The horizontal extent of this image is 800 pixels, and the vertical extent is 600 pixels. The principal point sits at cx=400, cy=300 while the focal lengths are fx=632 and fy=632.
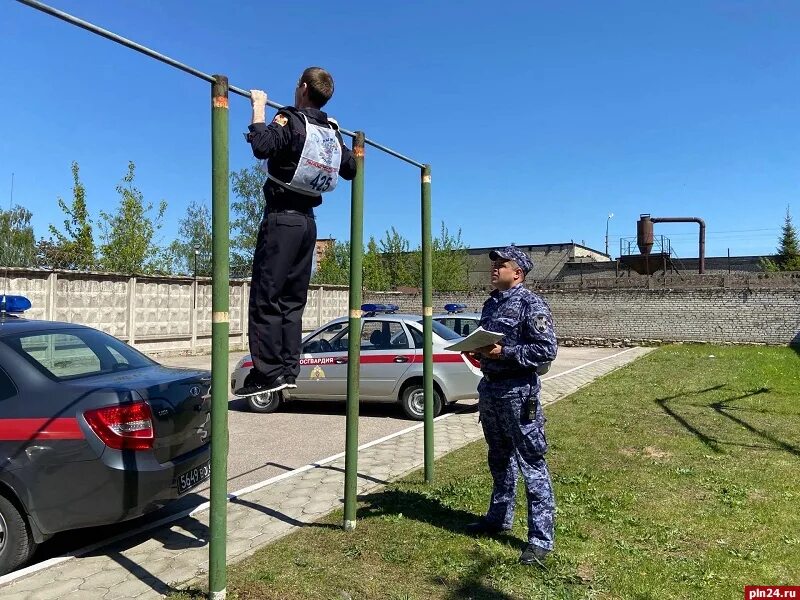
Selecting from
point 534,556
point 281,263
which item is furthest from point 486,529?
point 281,263

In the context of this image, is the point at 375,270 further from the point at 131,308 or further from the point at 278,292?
the point at 278,292

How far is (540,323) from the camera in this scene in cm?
395

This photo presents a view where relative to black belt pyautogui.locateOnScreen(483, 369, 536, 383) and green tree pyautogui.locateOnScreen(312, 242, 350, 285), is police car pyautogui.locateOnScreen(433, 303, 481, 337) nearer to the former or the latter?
black belt pyautogui.locateOnScreen(483, 369, 536, 383)

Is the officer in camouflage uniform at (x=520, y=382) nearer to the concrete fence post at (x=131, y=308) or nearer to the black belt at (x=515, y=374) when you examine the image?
the black belt at (x=515, y=374)

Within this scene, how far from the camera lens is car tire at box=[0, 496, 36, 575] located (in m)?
3.83

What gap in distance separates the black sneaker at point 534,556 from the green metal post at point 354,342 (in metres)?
1.24

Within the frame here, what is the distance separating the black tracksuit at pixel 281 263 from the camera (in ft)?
10.7

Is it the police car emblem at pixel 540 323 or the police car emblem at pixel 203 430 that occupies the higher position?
Result: the police car emblem at pixel 540 323

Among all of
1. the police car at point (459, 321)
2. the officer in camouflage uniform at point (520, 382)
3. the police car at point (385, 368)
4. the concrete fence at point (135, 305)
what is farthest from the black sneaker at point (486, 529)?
the concrete fence at point (135, 305)

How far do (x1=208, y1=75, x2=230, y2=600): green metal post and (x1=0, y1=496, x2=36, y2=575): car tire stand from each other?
144 centimetres

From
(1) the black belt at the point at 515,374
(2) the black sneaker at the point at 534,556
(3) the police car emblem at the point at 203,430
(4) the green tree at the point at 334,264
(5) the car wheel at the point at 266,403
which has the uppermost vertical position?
(4) the green tree at the point at 334,264

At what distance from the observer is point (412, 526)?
181 inches

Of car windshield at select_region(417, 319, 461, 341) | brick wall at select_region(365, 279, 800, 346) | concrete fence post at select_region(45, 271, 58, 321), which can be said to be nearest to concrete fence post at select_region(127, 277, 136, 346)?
concrete fence post at select_region(45, 271, 58, 321)

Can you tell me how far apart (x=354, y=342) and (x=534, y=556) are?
72.9 inches
